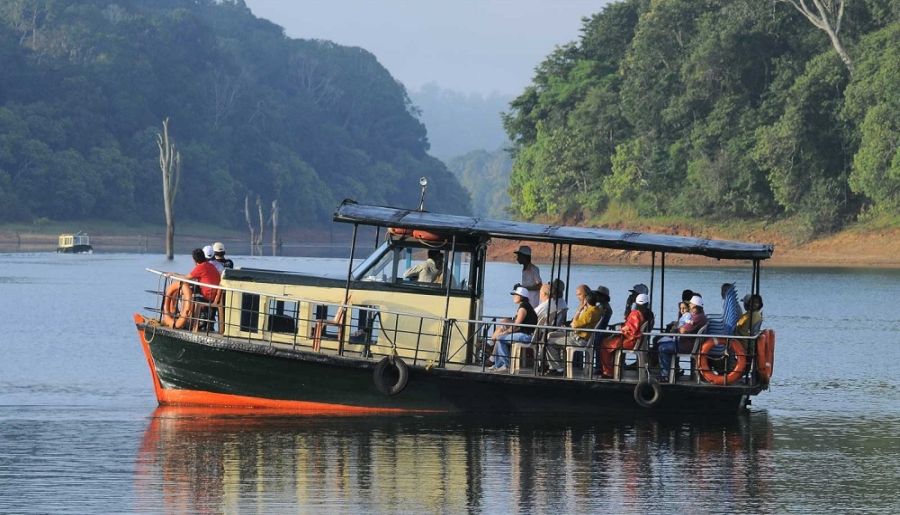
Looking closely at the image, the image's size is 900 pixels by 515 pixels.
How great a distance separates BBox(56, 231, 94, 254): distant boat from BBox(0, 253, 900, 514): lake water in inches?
2949

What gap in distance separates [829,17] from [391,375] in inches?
2487

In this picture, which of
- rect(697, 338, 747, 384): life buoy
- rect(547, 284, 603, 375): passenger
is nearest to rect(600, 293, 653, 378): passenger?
rect(547, 284, 603, 375): passenger

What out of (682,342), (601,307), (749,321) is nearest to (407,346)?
(601,307)

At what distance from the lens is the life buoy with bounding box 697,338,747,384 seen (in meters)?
22.4

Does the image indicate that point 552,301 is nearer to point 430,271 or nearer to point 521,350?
point 521,350

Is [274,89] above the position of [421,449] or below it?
above

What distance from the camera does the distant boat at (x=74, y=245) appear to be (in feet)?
343

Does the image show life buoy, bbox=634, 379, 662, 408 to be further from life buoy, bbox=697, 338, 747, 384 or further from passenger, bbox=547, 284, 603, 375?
passenger, bbox=547, 284, 603, 375

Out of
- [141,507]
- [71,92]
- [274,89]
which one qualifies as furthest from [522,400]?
[274,89]

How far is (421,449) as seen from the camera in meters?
20.1

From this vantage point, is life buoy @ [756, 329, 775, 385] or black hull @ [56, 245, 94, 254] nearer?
life buoy @ [756, 329, 775, 385]

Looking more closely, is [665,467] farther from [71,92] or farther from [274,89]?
[274,89]

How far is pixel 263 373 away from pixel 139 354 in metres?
11.8

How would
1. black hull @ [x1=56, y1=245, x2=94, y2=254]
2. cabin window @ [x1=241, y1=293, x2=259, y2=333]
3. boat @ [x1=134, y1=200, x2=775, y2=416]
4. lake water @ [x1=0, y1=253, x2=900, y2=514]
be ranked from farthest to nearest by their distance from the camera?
black hull @ [x1=56, y1=245, x2=94, y2=254]
cabin window @ [x1=241, y1=293, x2=259, y2=333]
boat @ [x1=134, y1=200, x2=775, y2=416]
lake water @ [x1=0, y1=253, x2=900, y2=514]
